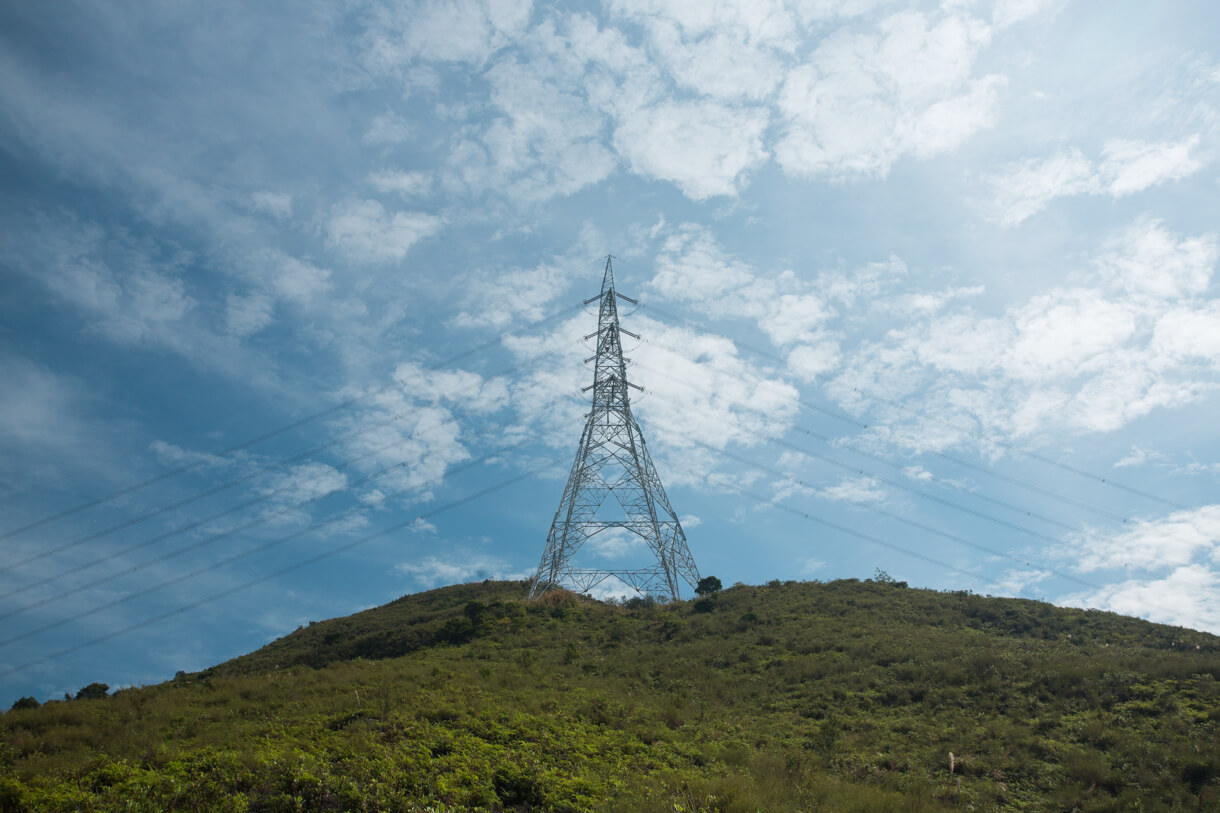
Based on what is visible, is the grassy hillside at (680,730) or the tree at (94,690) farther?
the tree at (94,690)

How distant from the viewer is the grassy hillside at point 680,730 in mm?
13938

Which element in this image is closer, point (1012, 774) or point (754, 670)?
point (1012, 774)

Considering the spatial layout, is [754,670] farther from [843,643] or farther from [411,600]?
[411,600]

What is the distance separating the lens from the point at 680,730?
71.3 feet

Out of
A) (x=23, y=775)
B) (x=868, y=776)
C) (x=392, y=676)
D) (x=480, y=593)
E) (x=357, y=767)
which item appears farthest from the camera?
(x=480, y=593)

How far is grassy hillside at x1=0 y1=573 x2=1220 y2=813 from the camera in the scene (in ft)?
45.7

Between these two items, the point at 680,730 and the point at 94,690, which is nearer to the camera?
the point at 680,730

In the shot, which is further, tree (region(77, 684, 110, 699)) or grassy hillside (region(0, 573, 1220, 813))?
tree (region(77, 684, 110, 699))

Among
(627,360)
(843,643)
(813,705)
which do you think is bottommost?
(813,705)

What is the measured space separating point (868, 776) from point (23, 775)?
19.6 m

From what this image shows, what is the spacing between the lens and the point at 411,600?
6159cm

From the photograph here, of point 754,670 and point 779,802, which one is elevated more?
point 754,670

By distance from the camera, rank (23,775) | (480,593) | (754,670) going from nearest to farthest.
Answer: (23,775), (754,670), (480,593)

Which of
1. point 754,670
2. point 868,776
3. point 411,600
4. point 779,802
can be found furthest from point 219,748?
point 411,600
